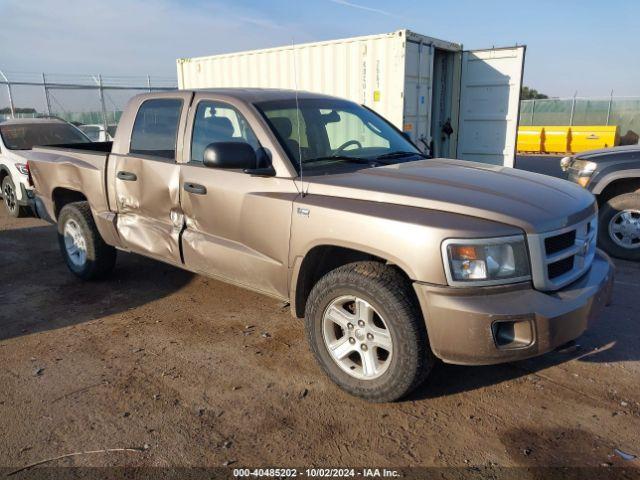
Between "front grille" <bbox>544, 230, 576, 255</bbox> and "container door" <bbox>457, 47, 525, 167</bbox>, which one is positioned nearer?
"front grille" <bbox>544, 230, 576, 255</bbox>

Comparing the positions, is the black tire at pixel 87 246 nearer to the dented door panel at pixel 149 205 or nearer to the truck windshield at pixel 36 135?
the dented door panel at pixel 149 205

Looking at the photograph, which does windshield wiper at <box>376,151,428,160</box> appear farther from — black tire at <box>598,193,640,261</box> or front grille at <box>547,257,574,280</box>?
black tire at <box>598,193,640,261</box>

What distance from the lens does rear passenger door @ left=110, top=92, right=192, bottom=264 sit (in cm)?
412

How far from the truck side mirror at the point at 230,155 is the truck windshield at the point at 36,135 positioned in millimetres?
6571

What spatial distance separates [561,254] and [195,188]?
257 cm

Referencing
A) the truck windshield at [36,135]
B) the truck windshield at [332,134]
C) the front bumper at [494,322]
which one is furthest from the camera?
the truck windshield at [36,135]

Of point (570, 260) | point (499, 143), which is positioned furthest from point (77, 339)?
point (499, 143)

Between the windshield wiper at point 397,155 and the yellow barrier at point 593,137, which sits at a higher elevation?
the windshield wiper at point 397,155

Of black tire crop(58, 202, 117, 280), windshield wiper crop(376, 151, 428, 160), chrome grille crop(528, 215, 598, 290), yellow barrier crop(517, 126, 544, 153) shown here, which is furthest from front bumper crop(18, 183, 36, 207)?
yellow barrier crop(517, 126, 544, 153)

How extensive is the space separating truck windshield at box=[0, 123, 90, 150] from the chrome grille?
8.34 m

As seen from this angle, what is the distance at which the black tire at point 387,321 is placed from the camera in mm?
2789

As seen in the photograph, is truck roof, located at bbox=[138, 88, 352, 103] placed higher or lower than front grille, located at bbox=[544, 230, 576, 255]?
higher

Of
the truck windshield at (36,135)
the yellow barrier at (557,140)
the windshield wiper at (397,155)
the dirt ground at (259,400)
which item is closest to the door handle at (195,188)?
the dirt ground at (259,400)

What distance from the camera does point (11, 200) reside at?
8.75m
